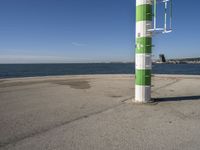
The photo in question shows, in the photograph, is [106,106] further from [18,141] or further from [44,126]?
[18,141]

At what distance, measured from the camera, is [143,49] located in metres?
8.18

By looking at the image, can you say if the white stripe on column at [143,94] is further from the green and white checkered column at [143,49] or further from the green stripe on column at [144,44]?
the green stripe on column at [144,44]

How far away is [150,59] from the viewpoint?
8297 mm

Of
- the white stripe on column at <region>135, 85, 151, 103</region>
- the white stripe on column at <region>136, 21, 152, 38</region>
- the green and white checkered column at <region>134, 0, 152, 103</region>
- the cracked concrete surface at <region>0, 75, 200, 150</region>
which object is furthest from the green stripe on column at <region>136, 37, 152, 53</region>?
the cracked concrete surface at <region>0, 75, 200, 150</region>

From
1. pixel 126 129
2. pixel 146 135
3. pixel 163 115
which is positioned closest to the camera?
pixel 146 135

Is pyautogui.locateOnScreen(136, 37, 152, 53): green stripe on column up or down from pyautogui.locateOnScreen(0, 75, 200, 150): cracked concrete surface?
up

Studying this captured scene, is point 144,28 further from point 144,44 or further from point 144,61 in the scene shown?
point 144,61

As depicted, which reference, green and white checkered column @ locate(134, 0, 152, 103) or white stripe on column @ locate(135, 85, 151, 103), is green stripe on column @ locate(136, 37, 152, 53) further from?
white stripe on column @ locate(135, 85, 151, 103)

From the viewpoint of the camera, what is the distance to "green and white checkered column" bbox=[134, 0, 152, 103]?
8062 millimetres

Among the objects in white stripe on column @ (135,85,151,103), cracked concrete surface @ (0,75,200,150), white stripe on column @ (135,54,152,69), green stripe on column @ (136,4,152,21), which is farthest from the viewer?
white stripe on column @ (135,85,151,103)

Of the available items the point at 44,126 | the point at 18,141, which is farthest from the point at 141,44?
the point at 18,141

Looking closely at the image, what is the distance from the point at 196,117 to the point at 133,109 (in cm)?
200

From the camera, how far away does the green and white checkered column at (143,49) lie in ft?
26.5

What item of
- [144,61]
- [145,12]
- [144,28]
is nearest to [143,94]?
[144,61]
